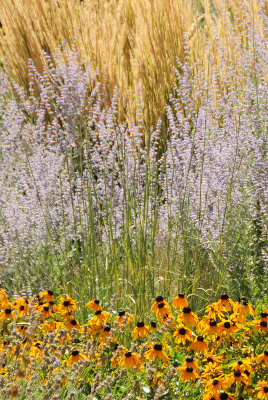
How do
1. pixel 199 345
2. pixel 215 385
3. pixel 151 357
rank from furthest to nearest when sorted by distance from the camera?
pixel 199 345 → pixel 151 357 → pixel 215 385

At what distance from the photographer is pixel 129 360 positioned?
2002 mm

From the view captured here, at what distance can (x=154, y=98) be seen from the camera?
5.38 metres

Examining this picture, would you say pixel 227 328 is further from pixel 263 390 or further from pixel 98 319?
pixel 98 319

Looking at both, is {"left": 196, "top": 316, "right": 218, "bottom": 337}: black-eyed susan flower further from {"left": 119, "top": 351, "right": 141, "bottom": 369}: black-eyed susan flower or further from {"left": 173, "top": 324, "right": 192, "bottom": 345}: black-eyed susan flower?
{"left": 119, "top": 351, "right": 141, "bottom": 369}: black-eyed susan flower

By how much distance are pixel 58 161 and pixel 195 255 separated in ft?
4.06

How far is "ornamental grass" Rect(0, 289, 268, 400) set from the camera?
6.35 ft

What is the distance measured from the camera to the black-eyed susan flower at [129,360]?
1990mm

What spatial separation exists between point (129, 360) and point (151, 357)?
0.08m

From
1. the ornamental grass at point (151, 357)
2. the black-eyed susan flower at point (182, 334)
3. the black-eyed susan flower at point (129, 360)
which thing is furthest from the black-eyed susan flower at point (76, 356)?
the black-eyed susan flower at point (182, 334)

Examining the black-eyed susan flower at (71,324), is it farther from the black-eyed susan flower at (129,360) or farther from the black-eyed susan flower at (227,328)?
the black-eyed susan flower at (227,328)

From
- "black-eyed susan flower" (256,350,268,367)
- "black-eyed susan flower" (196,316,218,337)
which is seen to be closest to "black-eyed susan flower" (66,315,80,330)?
"black-eyed susan flower" (196,316,218,337)

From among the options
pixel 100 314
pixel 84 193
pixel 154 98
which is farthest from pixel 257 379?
pixel 154 98

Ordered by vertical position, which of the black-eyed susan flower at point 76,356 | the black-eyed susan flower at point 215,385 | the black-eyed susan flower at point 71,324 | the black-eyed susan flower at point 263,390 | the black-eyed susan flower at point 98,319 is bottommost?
the black-eyed susan flower at point 263,390

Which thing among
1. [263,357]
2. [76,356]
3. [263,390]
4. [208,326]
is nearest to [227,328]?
[208,326]
